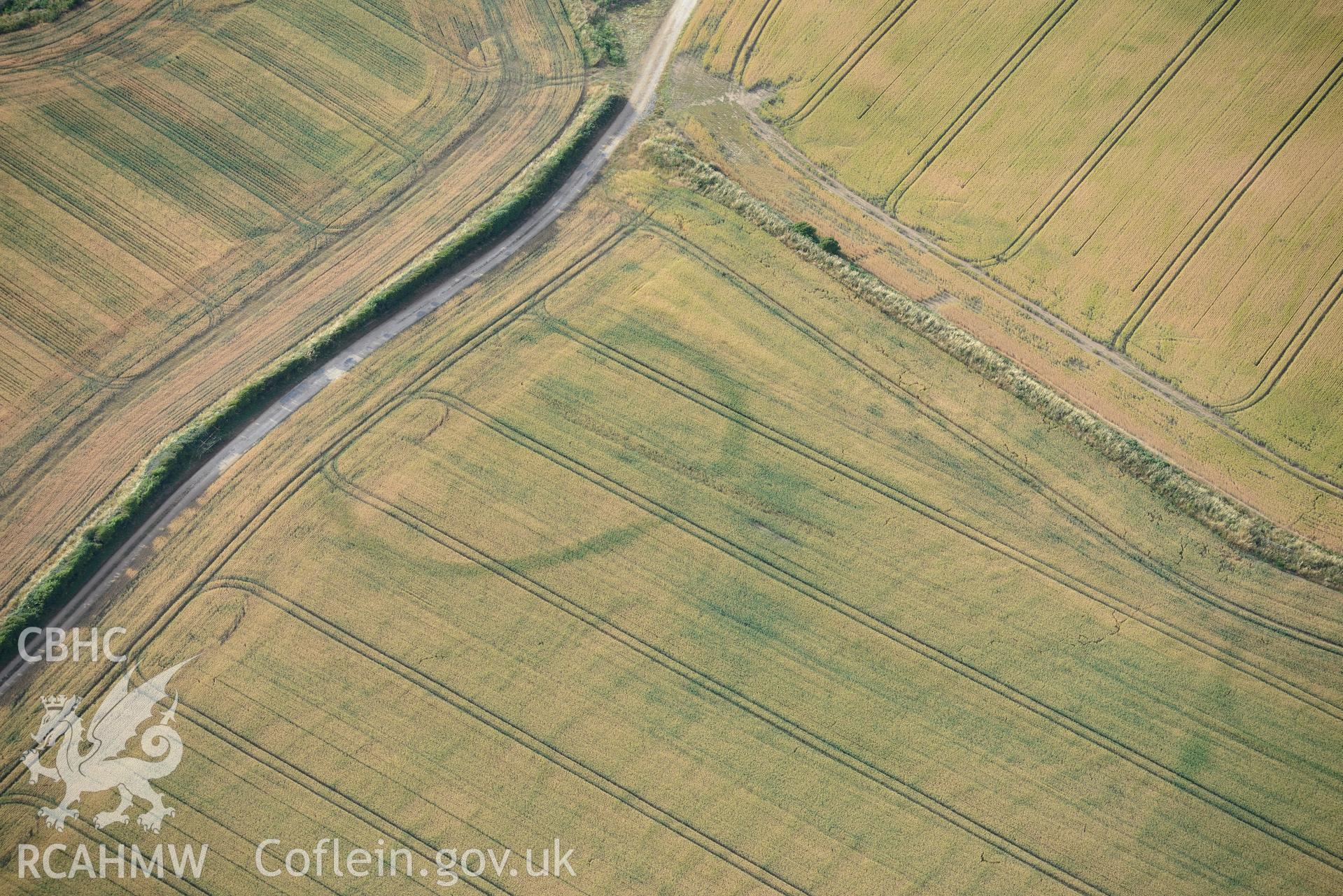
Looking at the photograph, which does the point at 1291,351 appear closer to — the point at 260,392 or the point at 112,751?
the point at 260,392

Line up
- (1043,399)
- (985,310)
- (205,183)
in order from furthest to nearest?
(205,183), (985,310), (1043,399)

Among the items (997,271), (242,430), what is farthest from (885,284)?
(242,430)

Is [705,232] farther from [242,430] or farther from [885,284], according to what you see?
[242,430]

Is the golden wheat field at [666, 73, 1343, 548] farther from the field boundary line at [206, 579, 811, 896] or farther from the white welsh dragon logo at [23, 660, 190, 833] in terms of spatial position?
the white welsh dragon logo at [23, 660, 190, 833]

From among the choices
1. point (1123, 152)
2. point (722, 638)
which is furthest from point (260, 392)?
point (1123, 152)

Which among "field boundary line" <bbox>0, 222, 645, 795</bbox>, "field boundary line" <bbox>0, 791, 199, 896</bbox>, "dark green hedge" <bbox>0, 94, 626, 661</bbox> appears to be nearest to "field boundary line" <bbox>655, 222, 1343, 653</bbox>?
"field boundary line" <bbox>0, 222, 645, 795</bbox>

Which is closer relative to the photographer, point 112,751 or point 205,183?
point 112,751

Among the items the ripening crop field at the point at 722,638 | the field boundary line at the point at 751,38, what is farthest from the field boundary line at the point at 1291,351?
the field boundary line at the point at 751,38

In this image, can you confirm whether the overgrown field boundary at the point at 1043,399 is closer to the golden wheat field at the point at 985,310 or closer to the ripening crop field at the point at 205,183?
the golden wheat field at the point at 985,310
